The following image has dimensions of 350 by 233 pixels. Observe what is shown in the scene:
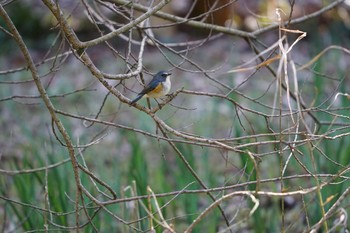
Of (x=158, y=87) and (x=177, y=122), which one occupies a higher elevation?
(x=177, y=122)

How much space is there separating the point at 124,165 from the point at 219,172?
0.76 meters

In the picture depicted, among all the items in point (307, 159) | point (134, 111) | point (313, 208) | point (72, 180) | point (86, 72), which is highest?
point (86, 72)

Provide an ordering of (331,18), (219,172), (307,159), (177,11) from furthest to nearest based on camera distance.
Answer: (177,11), (331,18), (219,172), (307,159)

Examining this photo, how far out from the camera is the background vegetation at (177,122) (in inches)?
97.3

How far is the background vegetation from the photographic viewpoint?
2473 millimetres

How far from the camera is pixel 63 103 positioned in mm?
7484

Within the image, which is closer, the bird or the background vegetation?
the background vegetation

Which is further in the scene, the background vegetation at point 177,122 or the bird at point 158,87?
the bird at point 158,87

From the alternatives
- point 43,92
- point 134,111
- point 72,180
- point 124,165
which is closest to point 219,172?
point 124,165

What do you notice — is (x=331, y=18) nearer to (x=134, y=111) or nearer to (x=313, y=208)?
(x=134, y=111)

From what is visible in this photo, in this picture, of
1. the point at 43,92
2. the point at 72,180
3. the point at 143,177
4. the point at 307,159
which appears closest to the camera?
the point at 43,92

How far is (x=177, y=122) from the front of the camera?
6672mm

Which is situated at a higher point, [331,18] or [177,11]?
[177,11]

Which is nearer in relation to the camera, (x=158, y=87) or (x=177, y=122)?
(x=158, y=87)
